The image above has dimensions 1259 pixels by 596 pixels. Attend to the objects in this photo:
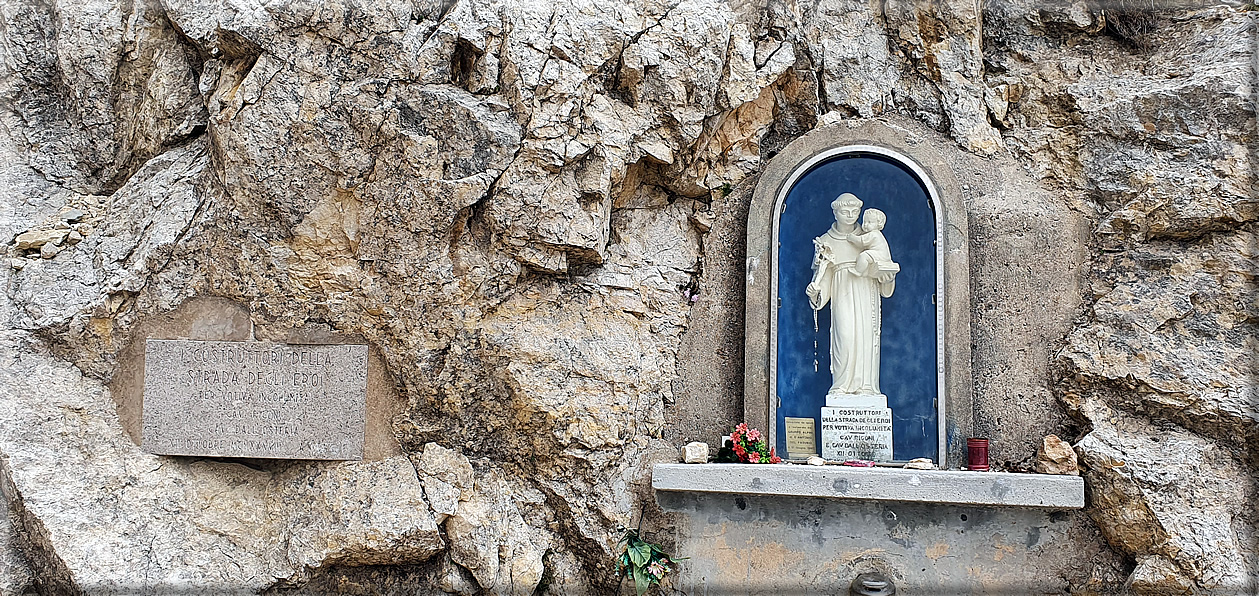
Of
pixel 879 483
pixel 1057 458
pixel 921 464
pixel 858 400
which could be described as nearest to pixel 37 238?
pixel 858 400

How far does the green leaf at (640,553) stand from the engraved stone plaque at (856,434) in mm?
1286

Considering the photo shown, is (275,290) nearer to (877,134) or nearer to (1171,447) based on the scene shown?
(877,134)

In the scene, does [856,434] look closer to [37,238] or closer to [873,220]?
[873,220]

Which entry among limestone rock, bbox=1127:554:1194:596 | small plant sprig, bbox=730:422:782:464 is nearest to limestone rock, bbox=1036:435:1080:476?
limestone rock, bbox=1127:554:1194:596

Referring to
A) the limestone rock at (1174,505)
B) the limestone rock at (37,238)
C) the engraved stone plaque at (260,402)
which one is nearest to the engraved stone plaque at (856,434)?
the limestone rock at (1174,505)

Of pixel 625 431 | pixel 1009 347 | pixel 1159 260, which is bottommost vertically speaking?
pixel 625 431

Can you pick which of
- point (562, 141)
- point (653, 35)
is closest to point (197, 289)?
point (562, 141)

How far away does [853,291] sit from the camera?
18.8 ft

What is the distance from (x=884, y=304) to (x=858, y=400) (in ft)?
2.24

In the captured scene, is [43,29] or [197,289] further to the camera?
[43,29]

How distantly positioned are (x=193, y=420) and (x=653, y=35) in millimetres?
3890

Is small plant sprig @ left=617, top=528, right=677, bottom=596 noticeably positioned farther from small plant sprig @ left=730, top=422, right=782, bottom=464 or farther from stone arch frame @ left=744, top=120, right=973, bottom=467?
stone arch frame @ left=744, top=120, right=973, bottom=467

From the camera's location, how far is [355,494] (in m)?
5.49

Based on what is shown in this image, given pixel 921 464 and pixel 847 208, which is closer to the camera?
pixel 921 464
